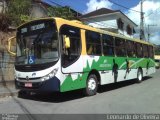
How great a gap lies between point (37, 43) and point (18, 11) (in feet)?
28.6

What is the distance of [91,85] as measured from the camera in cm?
1425

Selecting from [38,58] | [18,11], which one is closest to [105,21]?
[18,11]

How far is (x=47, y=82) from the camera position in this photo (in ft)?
39.1

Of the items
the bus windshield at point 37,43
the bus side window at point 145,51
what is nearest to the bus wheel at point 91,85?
the bus windshield at point 37,43

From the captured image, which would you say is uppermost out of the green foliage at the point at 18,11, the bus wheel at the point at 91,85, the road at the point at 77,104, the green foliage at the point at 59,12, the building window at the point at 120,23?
the building window at the point at 120,23

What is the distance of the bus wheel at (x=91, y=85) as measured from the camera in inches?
548

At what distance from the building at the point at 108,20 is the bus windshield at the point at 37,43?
31758mm

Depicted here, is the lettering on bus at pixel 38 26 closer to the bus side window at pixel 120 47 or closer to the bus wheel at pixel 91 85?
the bus wheel at pixel 91 85

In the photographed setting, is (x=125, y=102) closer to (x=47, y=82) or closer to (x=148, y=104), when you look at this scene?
(x=148, y=104)

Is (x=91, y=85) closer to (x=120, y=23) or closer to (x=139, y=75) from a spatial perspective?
(x=139, y=75)

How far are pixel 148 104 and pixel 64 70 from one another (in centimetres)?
331

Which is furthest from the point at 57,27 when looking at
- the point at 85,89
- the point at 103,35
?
the point at 103,35

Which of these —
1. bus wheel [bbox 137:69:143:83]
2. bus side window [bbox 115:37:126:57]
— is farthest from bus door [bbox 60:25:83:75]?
bus wheel [bbox 137:69:143:83]

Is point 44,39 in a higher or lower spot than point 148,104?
higher
